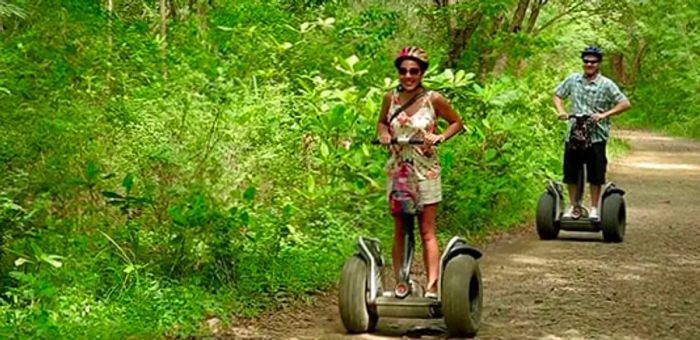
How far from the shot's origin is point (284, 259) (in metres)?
8.64

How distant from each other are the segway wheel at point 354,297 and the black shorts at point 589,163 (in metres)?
5.35

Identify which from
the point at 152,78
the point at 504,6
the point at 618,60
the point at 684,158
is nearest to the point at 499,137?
the point at 504,6

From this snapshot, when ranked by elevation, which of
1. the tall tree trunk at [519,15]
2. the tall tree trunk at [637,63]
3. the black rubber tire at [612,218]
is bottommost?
the black rubber tire at [612,218]

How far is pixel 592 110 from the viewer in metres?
11.5

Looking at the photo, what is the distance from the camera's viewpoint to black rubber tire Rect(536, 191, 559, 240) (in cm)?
1166

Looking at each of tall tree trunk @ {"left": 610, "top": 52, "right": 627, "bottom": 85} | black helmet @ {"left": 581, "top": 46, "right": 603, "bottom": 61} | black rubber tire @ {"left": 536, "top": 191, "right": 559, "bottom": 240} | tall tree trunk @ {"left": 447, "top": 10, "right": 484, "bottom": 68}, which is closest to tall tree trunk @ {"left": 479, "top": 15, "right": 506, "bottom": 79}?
tall tree trunk @ {"left": 447, "top": 10, "right": 484, "bottom": 68}

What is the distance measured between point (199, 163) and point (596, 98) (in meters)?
5.19

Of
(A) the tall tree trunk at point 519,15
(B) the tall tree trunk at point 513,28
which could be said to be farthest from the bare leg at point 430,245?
(A) the tall tree trunk at point 519,15

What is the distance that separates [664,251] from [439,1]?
5.88 metres

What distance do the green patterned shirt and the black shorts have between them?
0.13 meters

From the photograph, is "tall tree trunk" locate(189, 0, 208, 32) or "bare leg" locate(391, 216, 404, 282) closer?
"bare leg" locate(391, 216, 404, 282)

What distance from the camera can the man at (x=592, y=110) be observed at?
11.3 metres

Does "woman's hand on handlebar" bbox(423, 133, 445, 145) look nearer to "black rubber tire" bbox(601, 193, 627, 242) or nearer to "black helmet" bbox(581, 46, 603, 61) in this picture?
"black helmet" bbox(581, 46, 603, 61)

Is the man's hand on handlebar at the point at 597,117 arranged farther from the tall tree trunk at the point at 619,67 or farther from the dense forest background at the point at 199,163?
the tall tree trunk at the point at 619,67
